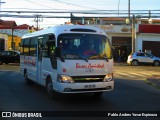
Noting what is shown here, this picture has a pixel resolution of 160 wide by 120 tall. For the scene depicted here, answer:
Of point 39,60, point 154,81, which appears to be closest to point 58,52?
point 39,60

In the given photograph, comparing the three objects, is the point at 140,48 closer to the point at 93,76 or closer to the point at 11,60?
the point at 11,60

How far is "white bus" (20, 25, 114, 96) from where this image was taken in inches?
469

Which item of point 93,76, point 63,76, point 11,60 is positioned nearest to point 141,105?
point 93,76

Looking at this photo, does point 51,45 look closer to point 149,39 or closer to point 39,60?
point 39,60

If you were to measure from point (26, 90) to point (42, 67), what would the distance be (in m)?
1.70

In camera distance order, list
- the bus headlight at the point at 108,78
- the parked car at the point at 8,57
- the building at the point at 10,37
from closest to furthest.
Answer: the bus headlight at the point at 108,78
the parked car at the point at 8,57
the building at the point at 10,37

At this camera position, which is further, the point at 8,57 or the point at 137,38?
the point at 137,38

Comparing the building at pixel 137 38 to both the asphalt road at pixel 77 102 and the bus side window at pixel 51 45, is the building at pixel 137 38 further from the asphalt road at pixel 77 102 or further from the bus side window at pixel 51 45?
the bus side window at pixel 51 45

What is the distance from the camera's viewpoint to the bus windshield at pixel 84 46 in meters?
12.2

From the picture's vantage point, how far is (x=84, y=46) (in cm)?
1240

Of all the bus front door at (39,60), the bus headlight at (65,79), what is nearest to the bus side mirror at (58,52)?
the bus headlight at (65,79)

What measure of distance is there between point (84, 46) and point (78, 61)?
0.67 meters

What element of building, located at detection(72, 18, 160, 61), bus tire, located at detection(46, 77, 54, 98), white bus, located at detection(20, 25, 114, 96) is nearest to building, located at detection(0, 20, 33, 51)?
building, located at detection(72, 18, 160, 61)

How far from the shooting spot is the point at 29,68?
17250mm
